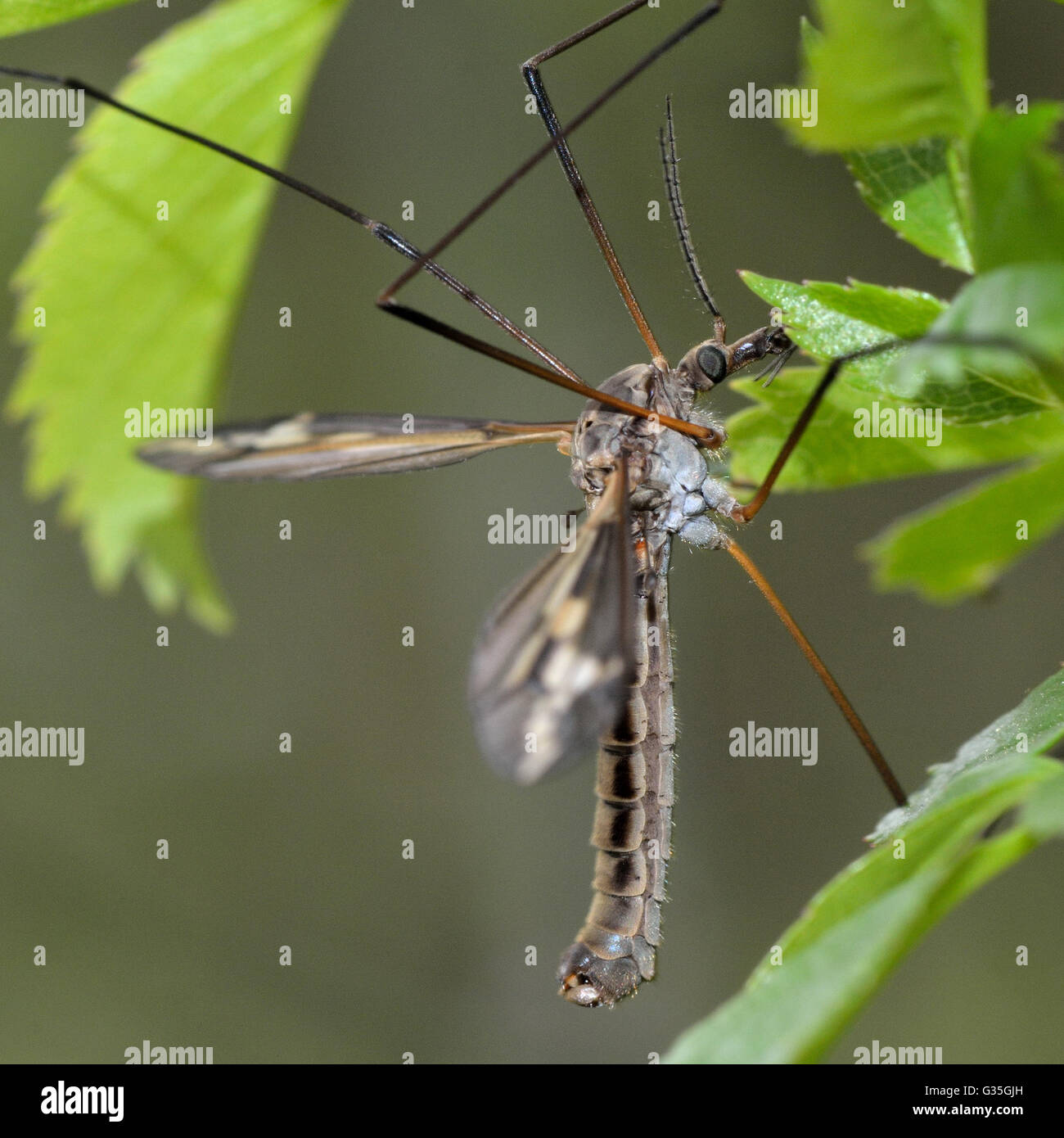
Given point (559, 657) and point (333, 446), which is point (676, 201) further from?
point (559, 657)

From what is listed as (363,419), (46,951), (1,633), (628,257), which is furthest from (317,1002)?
(363,419)
